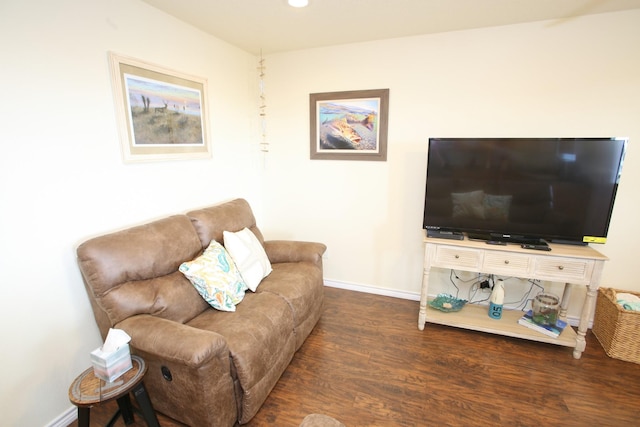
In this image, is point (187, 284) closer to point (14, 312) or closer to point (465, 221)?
point (14, 312)

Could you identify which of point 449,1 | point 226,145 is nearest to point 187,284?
point 226,145

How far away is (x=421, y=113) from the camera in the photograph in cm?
274

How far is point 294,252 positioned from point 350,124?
4.41 feet

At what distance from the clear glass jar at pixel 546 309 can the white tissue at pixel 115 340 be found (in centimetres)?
283

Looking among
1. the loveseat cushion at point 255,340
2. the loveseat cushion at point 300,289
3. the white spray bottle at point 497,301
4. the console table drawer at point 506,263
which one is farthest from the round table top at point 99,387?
the white spray bottle at point 497,301

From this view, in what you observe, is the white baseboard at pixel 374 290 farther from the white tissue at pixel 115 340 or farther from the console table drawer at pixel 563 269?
the white tissue at pixel 115 340

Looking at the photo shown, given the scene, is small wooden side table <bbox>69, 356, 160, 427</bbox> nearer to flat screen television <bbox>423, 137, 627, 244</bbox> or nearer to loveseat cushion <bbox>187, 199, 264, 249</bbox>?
loveseat cushion <bbox>187, 199, 264, 249</bbox>

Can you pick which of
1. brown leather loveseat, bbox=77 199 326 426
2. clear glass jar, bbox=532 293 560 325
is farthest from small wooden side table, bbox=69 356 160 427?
clear glass jar, bbox=532 293 560 325

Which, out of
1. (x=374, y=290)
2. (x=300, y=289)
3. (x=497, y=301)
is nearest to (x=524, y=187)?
(x=497, y=301)

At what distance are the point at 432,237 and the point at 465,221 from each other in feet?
0.95

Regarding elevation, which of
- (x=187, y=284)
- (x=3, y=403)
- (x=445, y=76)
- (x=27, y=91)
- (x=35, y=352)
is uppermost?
(x=445, y=76)

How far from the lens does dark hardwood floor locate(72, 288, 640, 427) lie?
1766 mm

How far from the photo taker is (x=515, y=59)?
7.93 feet

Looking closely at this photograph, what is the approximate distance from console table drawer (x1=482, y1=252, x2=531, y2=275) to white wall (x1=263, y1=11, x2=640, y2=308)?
64 centimetres
